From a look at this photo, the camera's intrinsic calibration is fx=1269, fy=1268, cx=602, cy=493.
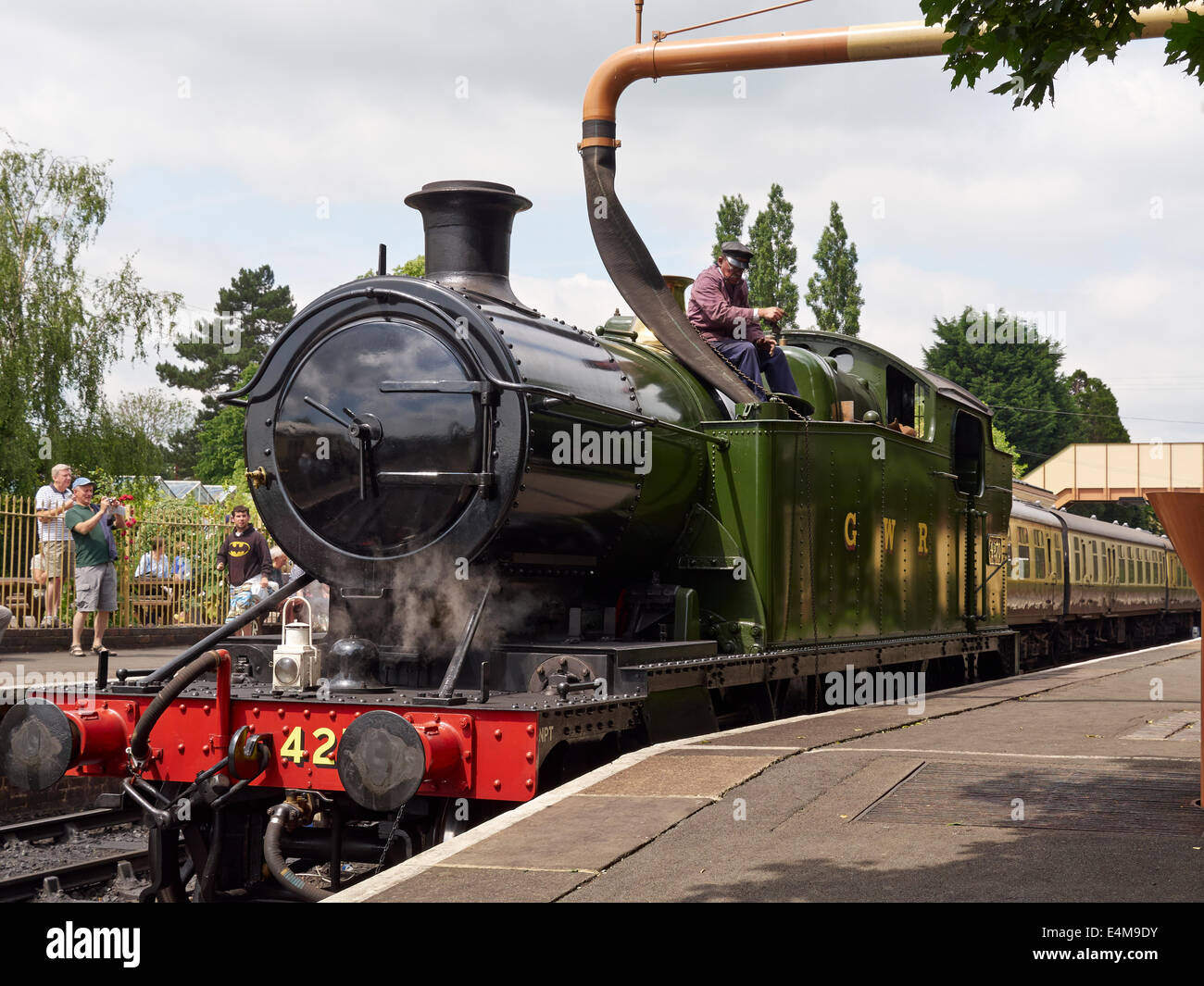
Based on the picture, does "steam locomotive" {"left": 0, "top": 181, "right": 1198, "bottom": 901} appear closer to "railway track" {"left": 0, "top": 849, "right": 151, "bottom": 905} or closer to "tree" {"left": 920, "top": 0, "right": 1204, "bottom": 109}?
"railway track" {"left": 0, "top": 849, "right": 151, "bottom": 905}

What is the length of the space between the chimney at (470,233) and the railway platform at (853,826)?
2.57 m

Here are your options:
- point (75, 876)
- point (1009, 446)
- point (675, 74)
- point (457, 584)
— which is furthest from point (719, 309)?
point (1009, 446)

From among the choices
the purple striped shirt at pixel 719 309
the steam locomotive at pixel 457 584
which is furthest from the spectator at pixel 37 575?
the purple striped shirt at pixel 719 309

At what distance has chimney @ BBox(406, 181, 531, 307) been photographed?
21.5 ft

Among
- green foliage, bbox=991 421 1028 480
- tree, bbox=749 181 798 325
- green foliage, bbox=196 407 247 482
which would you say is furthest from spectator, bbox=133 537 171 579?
green foliage, bbox=196 407 247 482

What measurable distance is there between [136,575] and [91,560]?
15.0 ft

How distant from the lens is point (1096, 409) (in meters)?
84.8

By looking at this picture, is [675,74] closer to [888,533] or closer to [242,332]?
[888,533]

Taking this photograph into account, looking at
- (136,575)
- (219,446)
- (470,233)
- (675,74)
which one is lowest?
(136,575)

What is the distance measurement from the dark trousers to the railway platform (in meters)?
2.16

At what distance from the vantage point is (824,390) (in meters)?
8.47
